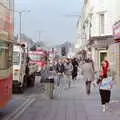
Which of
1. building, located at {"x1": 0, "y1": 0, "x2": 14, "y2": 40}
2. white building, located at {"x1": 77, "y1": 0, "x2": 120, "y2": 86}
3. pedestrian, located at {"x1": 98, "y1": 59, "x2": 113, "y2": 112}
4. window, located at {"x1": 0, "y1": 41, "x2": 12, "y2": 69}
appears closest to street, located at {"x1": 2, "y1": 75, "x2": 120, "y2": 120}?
pedestrian, located at {"x1": 98, "y1": 59, "x2": 113, "y2": 112}

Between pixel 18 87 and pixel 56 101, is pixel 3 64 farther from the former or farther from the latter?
pixel 18 87

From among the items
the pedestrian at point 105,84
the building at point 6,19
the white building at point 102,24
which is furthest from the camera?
the white building at point 102,24

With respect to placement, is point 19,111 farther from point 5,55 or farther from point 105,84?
point 5,55

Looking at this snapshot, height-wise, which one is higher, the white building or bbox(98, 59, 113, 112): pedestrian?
the white building

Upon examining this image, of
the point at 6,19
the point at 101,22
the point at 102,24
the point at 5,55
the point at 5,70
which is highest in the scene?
the point at 101,22

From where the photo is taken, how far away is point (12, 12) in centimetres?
1623

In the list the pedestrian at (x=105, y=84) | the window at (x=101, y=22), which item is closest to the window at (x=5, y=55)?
the pedestrian at (x=105, y=84)

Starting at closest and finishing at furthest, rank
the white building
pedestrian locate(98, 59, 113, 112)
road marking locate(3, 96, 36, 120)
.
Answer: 1. road marking locate(3, 96, 36, 120)
2. pedestrian locate(98, 59, 113, 112)
3. the white building

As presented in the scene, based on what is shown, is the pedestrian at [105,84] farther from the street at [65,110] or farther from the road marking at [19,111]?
the road marking at [19,111]

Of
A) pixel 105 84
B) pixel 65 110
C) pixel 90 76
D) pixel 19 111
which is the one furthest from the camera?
pixel 90 76

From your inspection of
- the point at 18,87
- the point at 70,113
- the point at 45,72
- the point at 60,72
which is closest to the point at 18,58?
the point at 18,87

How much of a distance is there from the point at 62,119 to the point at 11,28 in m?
3.24

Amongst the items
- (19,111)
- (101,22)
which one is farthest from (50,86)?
(101,22)

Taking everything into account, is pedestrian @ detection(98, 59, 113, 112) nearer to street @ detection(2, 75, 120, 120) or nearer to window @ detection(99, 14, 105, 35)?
street @ detection(2, 75, 120, 120)
